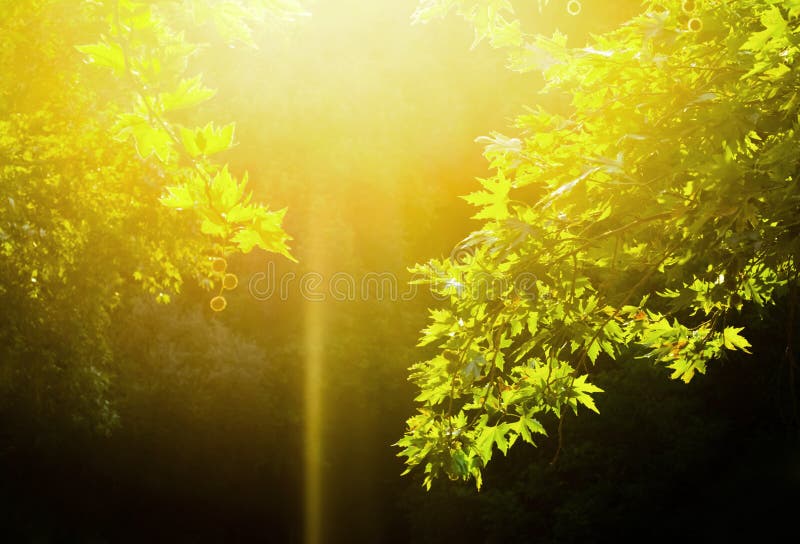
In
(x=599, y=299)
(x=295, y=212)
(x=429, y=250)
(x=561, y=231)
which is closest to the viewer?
(x=561, y=231)

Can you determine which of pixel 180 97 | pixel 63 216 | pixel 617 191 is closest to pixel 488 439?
pixel 617 191

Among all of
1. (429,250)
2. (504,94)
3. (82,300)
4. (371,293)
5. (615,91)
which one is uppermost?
(504,94)

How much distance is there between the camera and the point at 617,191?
396cm

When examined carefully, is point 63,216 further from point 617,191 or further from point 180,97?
point 180,97

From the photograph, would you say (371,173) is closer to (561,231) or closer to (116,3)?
(561,231)

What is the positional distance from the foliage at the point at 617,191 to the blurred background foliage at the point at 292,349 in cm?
447

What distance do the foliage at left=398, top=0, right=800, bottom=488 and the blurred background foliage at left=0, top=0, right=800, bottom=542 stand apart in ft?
14.7

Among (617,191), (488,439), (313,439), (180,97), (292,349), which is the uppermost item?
(292,349)

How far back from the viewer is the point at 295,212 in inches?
580

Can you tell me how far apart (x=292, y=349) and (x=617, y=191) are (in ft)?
33.3

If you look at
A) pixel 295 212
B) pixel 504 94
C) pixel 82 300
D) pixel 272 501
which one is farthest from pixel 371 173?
pixel 82 300

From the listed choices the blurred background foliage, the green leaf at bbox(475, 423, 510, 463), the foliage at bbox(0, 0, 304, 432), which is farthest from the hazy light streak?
the green leaf at bbox(475, 423, 510, 463)

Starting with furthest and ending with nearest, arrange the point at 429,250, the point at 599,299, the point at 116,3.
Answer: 1. the point at 429,250
2. the point at 599,299
3. the point at 116,3

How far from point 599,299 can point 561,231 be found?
583mm
